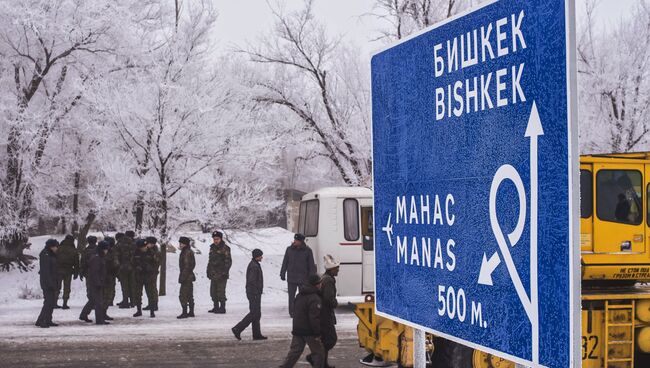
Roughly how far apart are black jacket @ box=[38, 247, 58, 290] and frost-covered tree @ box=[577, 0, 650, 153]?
19636 millimetres

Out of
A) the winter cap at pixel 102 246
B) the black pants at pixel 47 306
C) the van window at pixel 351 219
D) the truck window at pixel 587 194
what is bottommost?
the black pants at pixel 47 306

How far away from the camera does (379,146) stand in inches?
118

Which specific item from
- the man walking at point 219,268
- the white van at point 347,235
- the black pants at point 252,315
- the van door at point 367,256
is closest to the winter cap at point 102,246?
the man walking at point 219,268

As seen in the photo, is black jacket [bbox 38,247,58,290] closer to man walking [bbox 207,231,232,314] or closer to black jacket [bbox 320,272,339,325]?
man walking [bbox 207,231,232,314]

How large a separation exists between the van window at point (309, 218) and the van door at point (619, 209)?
33.6ft

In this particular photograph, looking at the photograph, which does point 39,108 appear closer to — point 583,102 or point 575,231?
point 583,102

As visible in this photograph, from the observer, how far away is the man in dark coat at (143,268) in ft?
61.3

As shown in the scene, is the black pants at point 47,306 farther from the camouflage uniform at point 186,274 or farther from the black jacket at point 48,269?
the camouflage uniform at point 186,274

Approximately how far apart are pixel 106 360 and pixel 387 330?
4.93m

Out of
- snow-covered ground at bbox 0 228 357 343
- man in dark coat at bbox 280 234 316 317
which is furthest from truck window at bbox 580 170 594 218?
man in dark coat at bbox 280 234 316 317

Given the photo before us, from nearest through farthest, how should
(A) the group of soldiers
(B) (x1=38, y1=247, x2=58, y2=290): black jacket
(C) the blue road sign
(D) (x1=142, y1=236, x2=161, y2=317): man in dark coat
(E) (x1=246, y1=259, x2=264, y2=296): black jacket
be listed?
(C) the blue road sign
(E) (x1=246, y1=259, x2=264, y2=296): black jacket
(A) the group of soldiers
(B) (x1=38, y1=247, x2=58, y2=290): black jacket
(D) (x1=142, y1=236, x2=161, y2=317): man in dark coat

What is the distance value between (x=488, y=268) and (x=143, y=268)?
56.6ft

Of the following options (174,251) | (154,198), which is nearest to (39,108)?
(154,198)

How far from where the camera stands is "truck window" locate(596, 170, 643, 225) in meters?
10.3
